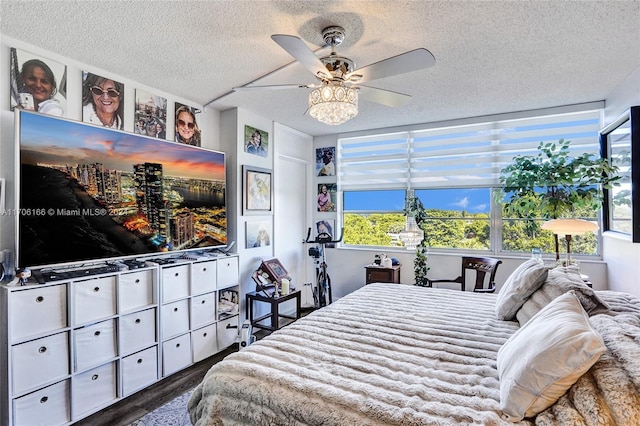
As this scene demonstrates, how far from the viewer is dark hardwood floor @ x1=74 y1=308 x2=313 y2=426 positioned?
2295 mm

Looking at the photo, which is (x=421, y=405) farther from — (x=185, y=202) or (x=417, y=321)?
(x=185, y=202)

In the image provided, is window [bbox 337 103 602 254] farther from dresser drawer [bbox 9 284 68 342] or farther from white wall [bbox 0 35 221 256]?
dresser drawer [bbox 9 284 68 342]

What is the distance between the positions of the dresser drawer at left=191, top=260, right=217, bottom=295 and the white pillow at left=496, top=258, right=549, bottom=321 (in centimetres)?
252

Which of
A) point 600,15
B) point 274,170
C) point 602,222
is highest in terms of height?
point 600,15

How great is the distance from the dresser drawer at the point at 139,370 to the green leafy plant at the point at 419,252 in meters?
2.96

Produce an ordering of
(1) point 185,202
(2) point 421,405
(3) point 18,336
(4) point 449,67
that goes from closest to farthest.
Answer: (2) point 421,405, (3) point 18,336, (4) point 449,67, (1) point 185,202

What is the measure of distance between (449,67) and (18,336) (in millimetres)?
3534

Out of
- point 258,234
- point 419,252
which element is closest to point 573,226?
point 419,252

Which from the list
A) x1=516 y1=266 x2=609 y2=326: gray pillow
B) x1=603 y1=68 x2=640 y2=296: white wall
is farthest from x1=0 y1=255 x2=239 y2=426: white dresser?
x1=603 y1=68 x2=640 y2=296: white wall

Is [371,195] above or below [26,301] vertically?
above

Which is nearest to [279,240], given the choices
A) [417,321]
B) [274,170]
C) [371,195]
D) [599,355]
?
[274,170]

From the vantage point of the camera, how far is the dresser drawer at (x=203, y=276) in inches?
121

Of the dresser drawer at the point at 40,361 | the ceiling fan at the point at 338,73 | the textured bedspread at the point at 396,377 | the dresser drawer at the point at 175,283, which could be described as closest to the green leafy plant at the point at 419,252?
the textured bedspread at the point at 396,377

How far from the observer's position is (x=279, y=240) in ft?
14.8
